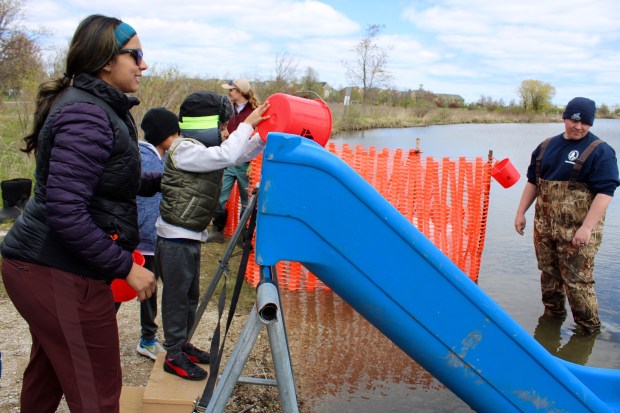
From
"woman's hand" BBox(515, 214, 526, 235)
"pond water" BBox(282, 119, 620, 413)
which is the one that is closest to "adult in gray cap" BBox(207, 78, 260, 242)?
"pond water" BBox(282, 119, 620, 413)

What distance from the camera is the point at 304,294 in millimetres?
5711

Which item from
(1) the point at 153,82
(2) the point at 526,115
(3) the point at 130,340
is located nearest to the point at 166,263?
(3) the point at 130,340

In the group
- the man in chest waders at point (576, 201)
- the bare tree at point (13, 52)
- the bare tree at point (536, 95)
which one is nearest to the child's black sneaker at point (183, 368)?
the man in chest waders at point (576, 201)

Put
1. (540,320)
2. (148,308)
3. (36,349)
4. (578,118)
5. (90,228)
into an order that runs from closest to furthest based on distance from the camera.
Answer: (90,228) < (36,349) < (148,308) < (578,118) < (540,320)

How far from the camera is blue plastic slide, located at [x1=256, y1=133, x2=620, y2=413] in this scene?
2.07 metres

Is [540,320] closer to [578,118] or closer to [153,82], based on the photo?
[578,118]

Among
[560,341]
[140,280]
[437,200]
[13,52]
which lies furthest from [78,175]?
[13,52]

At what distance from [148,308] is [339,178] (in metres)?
2.32

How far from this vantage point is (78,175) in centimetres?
197

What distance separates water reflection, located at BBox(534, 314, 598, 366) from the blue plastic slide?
2435 millimetres

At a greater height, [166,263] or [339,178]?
[339,178]

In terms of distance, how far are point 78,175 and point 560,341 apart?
14.8 feet

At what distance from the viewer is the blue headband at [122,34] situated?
2193 millimetres

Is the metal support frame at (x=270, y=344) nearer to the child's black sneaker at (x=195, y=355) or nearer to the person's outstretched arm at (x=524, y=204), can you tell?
the child's black sneaker at (x=195, y=355)
